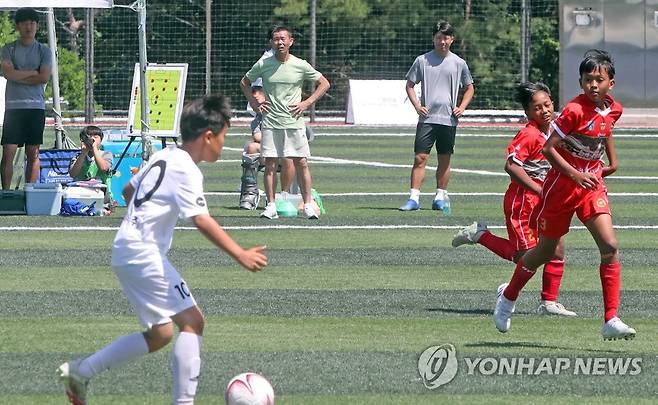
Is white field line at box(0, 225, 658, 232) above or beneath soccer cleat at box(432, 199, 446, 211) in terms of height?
beneath

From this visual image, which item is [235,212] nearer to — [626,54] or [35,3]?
[35,3]

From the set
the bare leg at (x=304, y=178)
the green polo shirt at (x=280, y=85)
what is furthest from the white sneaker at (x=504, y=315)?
the green polo shirt at (x=280, y=85)

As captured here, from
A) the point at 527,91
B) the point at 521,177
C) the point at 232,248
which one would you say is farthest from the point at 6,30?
the point at 232,248

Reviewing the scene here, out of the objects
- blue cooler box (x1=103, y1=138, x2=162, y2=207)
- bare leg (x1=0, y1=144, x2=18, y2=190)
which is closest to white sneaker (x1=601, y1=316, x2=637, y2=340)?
blue cooler box (x1=103, y1=138, x2=162, y2=207)

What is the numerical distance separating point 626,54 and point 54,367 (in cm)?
2798

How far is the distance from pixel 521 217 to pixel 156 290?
439cm

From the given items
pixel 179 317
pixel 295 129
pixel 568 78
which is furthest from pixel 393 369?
pixel 568 78

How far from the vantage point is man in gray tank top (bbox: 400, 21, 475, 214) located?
17.6m

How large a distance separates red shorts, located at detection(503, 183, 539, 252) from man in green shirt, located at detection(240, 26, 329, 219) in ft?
19.6

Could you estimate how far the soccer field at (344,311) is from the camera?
8.11 metres

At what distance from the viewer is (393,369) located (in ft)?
27.9

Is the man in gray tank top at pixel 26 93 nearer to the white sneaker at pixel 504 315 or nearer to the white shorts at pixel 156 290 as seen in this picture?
the white sneaker at pixel 504 315

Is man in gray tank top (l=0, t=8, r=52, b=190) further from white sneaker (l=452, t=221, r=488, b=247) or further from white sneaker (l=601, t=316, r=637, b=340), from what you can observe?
white sneaker (l=601, t=316, r=637, b=340)

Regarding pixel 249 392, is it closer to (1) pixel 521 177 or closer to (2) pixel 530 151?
(1) pixel 521 177
